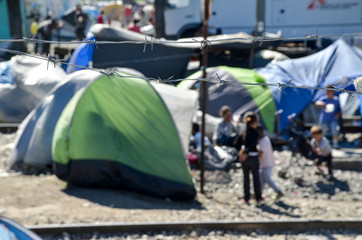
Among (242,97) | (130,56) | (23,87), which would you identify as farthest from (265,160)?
(23,87)

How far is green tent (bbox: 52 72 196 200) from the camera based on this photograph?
8414 mm

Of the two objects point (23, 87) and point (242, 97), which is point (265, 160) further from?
point (23, 87)

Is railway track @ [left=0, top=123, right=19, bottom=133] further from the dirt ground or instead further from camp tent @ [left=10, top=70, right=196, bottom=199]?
camp tent @ [left=10, top=70, right=196, bottom=199]

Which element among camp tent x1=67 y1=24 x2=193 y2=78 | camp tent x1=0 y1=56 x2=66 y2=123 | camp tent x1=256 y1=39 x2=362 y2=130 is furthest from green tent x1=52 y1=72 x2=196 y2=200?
camp tent x1=256 y1=39 x2=362 y2=130

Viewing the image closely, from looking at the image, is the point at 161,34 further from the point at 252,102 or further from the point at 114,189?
the point at 114,189

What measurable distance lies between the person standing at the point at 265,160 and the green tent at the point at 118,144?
1.23m

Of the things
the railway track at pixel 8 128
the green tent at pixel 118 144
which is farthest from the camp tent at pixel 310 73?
the railway track at pixel 8 128

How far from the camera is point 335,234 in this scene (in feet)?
23.4

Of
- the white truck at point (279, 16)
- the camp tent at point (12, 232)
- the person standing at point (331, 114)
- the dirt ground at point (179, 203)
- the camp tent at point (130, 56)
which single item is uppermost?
the white truck at point (279, 16)

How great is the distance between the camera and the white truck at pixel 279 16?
18.5 m

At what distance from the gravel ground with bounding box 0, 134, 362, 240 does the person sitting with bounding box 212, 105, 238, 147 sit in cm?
74

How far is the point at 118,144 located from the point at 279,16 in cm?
1210

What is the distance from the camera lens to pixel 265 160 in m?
8.48

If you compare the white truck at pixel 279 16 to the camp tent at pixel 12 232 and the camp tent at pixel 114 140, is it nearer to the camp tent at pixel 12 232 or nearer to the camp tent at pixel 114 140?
the camp tent at pixel 114 140
